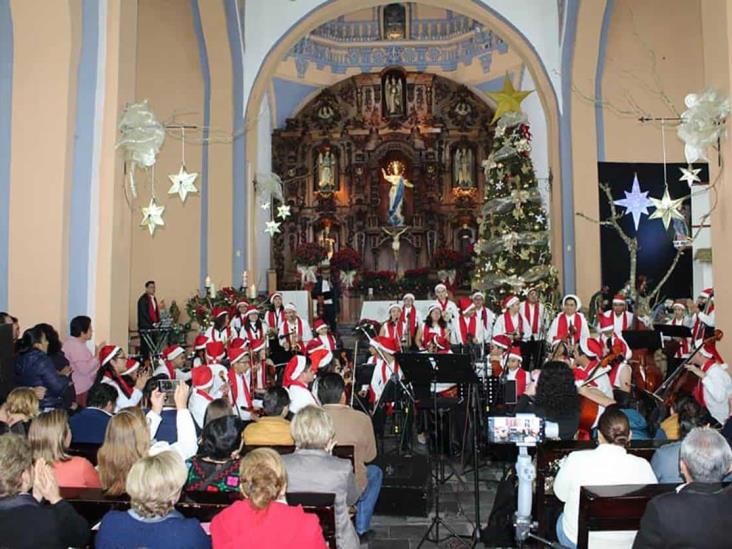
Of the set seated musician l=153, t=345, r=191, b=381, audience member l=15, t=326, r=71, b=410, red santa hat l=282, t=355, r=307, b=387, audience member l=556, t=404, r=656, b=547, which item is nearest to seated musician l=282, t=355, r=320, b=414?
red santa hat l=282, t=355, r=307, b=387

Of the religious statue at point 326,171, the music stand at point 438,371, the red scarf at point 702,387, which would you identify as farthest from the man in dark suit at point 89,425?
the religious statue at point 326,171

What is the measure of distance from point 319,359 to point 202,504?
4685mm

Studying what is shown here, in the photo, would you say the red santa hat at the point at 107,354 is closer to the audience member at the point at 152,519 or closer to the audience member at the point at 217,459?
the audience member at the point at 217,459

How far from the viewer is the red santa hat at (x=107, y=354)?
7445 millimetres

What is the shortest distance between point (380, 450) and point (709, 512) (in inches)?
207

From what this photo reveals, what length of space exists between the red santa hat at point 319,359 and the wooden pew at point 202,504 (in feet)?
14.7

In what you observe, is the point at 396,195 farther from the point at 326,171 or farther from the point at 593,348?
the point at 593,348

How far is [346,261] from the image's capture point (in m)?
21.7

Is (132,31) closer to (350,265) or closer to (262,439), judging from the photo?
(262,439)

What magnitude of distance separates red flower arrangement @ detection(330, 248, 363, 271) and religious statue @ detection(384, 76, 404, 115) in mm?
5269

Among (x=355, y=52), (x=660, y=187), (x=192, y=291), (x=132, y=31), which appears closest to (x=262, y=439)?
(x=132, y=31)

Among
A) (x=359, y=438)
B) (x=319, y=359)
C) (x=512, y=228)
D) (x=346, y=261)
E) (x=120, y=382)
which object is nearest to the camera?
(x=359, y=438)

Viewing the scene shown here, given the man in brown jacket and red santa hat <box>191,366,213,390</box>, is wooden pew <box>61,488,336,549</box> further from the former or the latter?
red santa hat <box>191,366,213,390</box>

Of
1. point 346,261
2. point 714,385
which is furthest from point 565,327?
point 346,261
